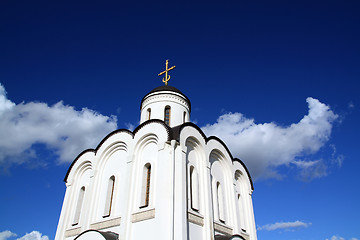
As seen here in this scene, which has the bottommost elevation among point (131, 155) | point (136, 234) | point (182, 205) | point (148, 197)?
point (136, 234)

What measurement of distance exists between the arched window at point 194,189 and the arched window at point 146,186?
1860 mm

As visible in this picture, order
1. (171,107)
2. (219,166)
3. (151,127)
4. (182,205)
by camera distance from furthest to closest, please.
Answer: (171,107) → (219,166) → (151,127) → (182,205)

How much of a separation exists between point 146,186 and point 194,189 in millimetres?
2081

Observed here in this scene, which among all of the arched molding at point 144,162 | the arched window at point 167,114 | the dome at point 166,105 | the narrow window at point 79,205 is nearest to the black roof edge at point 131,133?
the arched molding at point 144,162

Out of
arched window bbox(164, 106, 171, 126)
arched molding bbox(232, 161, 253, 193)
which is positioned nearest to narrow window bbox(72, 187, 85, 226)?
arched window bbox(164, 106, 171, 126)

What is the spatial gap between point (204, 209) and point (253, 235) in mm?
4818

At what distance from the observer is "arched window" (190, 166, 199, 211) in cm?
1176

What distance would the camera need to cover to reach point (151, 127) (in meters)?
12.7

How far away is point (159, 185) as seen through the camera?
11047 mm

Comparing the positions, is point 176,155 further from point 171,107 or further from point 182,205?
point 171,107

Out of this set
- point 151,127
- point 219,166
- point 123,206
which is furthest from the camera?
point 219,166

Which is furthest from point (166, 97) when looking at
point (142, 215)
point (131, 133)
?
point (142, 215)

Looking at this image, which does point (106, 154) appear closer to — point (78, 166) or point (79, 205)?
point (78, 166)

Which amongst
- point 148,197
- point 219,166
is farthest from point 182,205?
point 219,166
